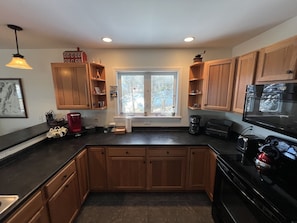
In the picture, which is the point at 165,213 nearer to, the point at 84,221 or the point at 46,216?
the point at 84,221

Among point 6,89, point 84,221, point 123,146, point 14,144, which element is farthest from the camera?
point 6,89

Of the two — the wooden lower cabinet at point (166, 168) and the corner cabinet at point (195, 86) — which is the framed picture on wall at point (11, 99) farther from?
the corner cabinet at point (195, 86)

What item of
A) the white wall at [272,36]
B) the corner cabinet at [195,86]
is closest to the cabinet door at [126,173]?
the corner cabinet at [195,86]

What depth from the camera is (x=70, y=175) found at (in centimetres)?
163

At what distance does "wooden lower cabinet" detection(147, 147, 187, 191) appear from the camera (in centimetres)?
207

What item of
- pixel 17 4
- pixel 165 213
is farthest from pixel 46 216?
pixel 17 4

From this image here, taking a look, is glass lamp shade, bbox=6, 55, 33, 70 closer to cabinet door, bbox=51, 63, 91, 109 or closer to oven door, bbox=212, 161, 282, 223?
cabinet door, bbox=51, 63, 91, 109

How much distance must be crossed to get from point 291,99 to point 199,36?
1.30m

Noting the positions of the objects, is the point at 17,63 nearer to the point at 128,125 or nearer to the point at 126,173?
the point at 128,125

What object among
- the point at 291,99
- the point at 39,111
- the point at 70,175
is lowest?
the point at 70,175

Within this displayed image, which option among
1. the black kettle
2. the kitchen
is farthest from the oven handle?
the kitchen

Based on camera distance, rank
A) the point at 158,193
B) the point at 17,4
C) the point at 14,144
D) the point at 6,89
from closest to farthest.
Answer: the point at 17,4 → the point at 14,144 → the point at 158,193 → the point at 6,89

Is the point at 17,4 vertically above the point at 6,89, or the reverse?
the point at 17,4

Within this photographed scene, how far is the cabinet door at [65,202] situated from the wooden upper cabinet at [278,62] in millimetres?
2362
